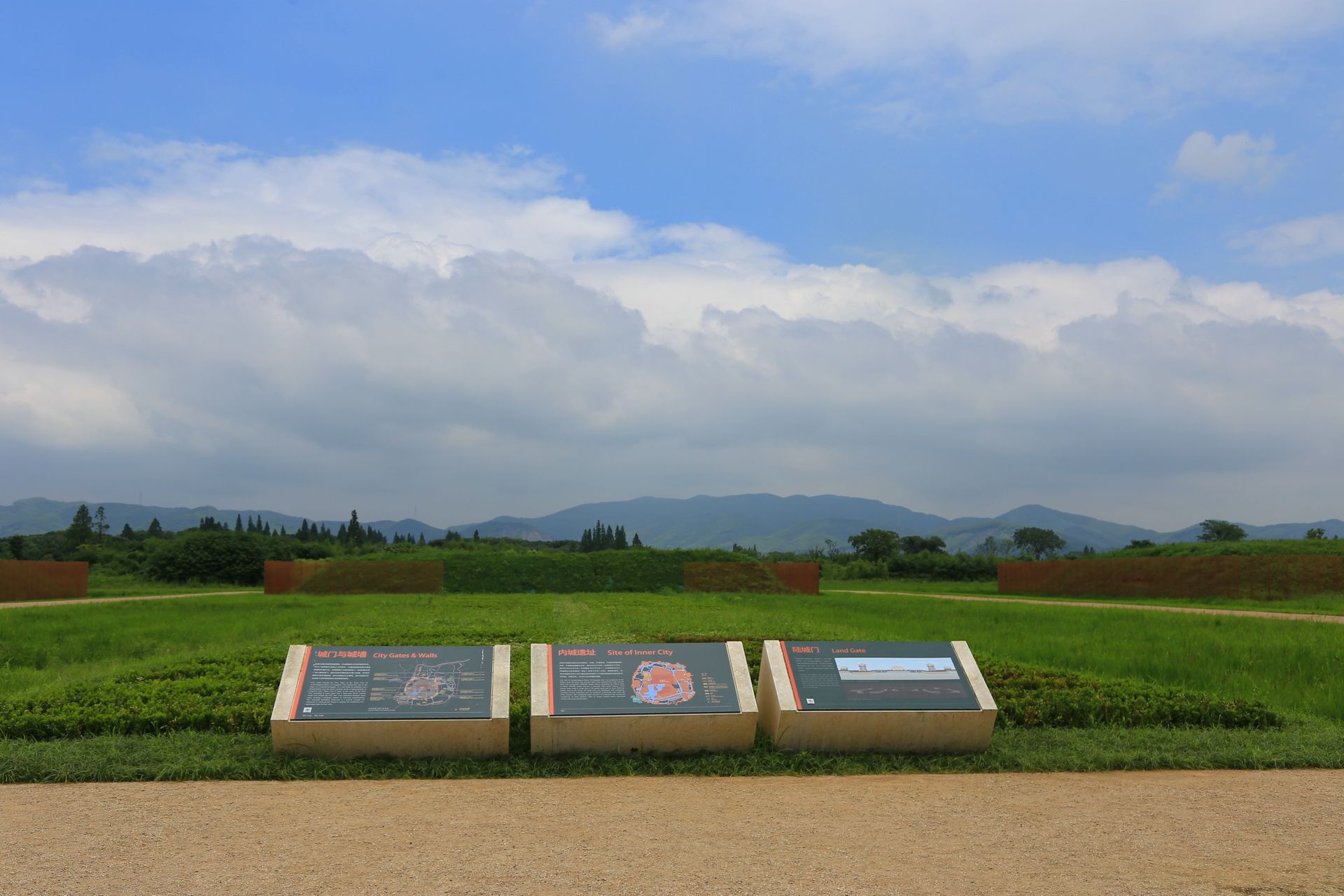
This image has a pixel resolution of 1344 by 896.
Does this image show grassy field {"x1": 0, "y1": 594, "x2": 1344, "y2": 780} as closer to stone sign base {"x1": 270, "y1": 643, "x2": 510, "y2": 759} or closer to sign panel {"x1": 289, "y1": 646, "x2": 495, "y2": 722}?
stone sign base {"x1": 270, "y1": 643, "x2": 510, "y2": 759}

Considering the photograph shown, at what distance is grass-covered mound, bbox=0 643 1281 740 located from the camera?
29.1 ft

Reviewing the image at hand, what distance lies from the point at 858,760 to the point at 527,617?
14124mm

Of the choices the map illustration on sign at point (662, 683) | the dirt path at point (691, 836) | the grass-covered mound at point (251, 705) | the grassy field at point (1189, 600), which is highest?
the map illustration on sign at point (662, 683)

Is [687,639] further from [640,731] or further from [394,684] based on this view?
[394,684]

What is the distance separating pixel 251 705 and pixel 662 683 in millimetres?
4242

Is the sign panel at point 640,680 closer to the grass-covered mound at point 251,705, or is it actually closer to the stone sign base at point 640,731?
the stone sign base at point 640,731

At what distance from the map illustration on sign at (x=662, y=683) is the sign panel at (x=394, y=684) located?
1.23 metres

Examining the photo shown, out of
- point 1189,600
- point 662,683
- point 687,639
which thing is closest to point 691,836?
point 662,683

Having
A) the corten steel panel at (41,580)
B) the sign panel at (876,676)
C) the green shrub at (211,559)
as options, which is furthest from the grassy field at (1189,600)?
the corten steel panel at (41,580)

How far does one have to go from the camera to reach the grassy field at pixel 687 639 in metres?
7.69

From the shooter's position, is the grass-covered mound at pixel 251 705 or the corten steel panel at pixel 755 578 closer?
the grass-covered mound at pixel 251 705

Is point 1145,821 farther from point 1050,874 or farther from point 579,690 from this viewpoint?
point 579,690

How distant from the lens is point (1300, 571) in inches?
1158

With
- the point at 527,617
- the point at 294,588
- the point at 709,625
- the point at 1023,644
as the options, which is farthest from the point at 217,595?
the point at 1023,644
